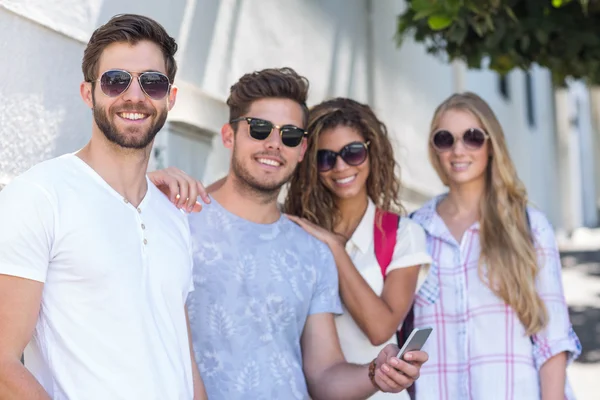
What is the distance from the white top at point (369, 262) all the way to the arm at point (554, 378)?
0.60 metres

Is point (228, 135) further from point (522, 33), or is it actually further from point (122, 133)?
point (522, 33)

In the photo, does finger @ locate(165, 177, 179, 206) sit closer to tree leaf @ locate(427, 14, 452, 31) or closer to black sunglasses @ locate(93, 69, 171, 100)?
black sunglasses @ locate(93, 69, 171, 100)

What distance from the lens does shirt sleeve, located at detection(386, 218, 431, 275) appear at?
3.36m

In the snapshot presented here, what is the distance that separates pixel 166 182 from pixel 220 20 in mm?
2294

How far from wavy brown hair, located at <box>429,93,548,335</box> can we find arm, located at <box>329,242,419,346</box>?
47cm

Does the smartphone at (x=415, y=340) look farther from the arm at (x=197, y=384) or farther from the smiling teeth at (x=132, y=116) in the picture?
the smiling teeth at (x=132, y=116)

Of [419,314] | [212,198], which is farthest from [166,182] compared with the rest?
[419,314]

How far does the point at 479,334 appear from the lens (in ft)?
11.5

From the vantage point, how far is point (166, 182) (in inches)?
108

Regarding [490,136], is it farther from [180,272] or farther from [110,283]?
[110,283]

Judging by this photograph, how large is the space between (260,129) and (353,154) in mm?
534

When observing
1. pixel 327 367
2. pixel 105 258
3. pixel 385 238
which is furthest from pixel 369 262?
pixel 105 258

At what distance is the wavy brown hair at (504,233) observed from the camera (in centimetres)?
348

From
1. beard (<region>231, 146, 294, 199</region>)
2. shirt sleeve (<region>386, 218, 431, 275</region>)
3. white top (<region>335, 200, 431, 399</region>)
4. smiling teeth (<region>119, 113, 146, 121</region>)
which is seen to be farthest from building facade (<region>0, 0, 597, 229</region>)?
shirt sleeve (<region>386, 218, 431, 275</region>)
